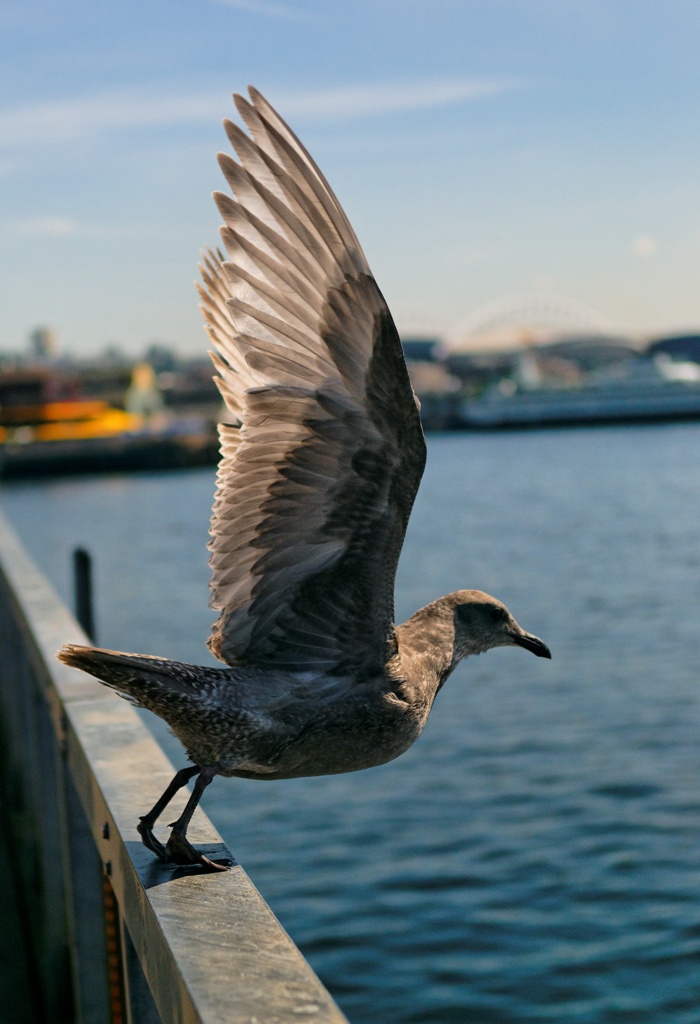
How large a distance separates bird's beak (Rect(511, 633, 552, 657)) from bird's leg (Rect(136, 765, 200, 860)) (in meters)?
1.08

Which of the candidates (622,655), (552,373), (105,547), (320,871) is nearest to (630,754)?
(320,871)

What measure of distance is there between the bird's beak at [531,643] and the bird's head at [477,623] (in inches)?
1.7

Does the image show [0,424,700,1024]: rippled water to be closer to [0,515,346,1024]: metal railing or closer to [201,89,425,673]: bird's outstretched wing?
[0,515,346,1024]: metal railing

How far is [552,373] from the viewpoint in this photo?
168375 millimetres

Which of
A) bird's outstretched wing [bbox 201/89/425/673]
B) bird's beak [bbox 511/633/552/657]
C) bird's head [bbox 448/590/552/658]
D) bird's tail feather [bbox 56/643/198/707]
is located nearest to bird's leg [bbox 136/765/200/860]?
bird's tail feather [bbox 56/643/198/707]

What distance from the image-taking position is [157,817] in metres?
2.97

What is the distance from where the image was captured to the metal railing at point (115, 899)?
2.13m

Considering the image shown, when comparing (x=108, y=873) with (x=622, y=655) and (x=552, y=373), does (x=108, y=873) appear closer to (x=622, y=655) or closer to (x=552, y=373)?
(x=622, y=655)

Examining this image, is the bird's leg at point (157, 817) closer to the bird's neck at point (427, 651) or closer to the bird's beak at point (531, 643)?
the bird's neck at point (427, 651)

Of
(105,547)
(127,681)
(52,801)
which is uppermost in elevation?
(127,681)

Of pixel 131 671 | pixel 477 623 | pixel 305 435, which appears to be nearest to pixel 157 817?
pixel 131 671

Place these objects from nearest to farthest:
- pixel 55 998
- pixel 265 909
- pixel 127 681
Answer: pixel 265 909 → pixel 127 681 → pixel 55 998

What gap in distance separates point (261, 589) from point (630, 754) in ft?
31.4

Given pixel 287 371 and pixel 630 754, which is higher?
pixel 287 371
